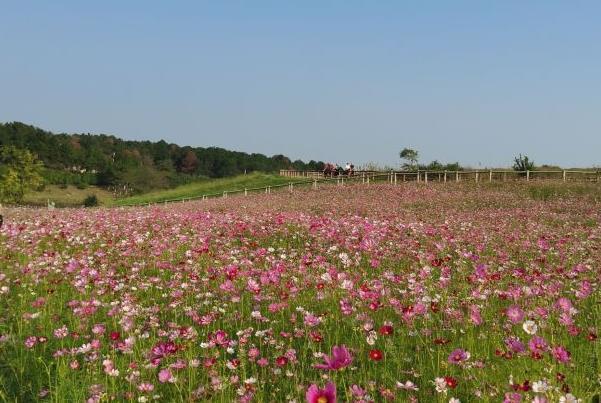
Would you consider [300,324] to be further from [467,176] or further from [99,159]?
[99,159]

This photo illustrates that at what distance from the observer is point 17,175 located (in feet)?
257

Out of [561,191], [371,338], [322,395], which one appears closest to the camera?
[322,395]

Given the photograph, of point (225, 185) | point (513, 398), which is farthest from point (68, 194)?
point (513, 398)

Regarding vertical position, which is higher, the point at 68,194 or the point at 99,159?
the point at 99,159

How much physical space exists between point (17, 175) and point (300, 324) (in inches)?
3391

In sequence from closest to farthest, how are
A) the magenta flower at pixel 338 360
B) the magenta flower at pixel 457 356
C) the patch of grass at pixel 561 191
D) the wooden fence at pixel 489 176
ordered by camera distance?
the magenta flower at pixel 338 360 < the magenta flower at pixel 457 356 < the patch of grass at pixel 561 191 < the wooden fence at pixel 489 176

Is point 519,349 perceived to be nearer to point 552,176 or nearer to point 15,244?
point 15,244

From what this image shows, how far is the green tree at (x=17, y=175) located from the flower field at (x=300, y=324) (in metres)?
71.4

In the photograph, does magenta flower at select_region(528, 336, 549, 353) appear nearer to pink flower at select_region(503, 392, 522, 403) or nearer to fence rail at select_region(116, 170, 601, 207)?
pink flower at select_region(503, 392, 522, 403)

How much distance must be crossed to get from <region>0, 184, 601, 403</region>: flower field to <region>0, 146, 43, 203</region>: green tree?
7137cm

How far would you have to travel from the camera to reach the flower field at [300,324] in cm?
349

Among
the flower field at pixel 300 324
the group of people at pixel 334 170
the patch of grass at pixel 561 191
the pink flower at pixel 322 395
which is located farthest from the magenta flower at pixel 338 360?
the group of people at pixel 334 170

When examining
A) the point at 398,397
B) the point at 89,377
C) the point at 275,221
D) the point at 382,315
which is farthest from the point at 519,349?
the point at 275,221

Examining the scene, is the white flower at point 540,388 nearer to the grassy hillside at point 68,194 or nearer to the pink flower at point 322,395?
the pink flower at point 322,395
